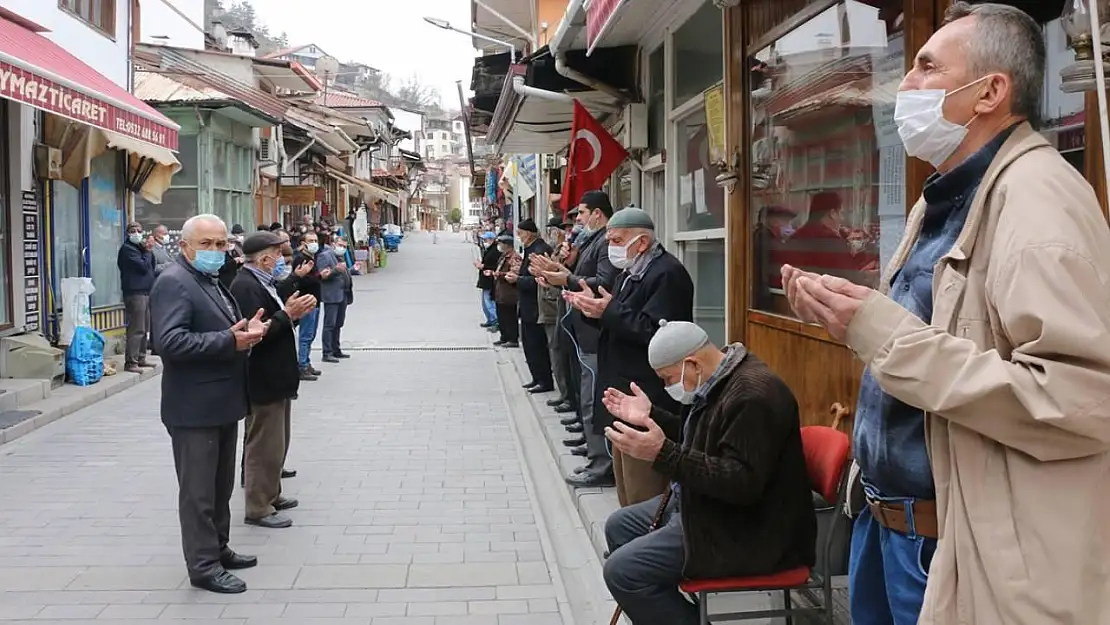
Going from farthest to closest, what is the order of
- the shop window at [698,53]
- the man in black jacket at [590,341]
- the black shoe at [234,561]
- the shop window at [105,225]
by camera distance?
the shop window at [105,225] → the shop window at [698,53] → the man in black jacket at [590,341] → the black shoe at [234,561]

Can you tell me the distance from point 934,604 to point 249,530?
5071 millimetres

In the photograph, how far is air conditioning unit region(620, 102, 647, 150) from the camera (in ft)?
30.0

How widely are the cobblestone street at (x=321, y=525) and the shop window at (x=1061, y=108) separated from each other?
316 centimetres

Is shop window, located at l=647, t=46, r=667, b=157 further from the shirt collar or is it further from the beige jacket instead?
the beige jacket

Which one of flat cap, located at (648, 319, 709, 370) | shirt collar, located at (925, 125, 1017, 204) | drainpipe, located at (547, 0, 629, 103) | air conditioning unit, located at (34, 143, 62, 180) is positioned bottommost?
flat cap, located at (648, 319, 709, 370)

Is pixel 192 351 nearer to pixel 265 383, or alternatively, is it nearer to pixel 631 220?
pixel 265 383

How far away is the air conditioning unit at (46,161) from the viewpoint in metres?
11.3

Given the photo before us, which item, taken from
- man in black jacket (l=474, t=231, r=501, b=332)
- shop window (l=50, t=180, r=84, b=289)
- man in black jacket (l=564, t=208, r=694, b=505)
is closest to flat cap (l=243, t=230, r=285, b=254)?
man in black jacket (l=564, t=208, r=694, b=505)

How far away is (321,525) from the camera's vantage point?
6289mm

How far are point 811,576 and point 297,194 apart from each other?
25.4 m

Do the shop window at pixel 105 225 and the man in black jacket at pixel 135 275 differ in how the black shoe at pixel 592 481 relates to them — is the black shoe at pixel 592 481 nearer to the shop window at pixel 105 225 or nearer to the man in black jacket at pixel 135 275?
the man in black jacket at pixel 135 275

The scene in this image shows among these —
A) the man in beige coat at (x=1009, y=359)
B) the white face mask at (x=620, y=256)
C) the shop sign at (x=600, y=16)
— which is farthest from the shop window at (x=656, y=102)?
the man in beige coat at (x=1009, y=359)

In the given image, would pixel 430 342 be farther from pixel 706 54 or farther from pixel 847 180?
pixel 847 180

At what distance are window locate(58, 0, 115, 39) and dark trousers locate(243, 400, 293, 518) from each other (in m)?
8.35
